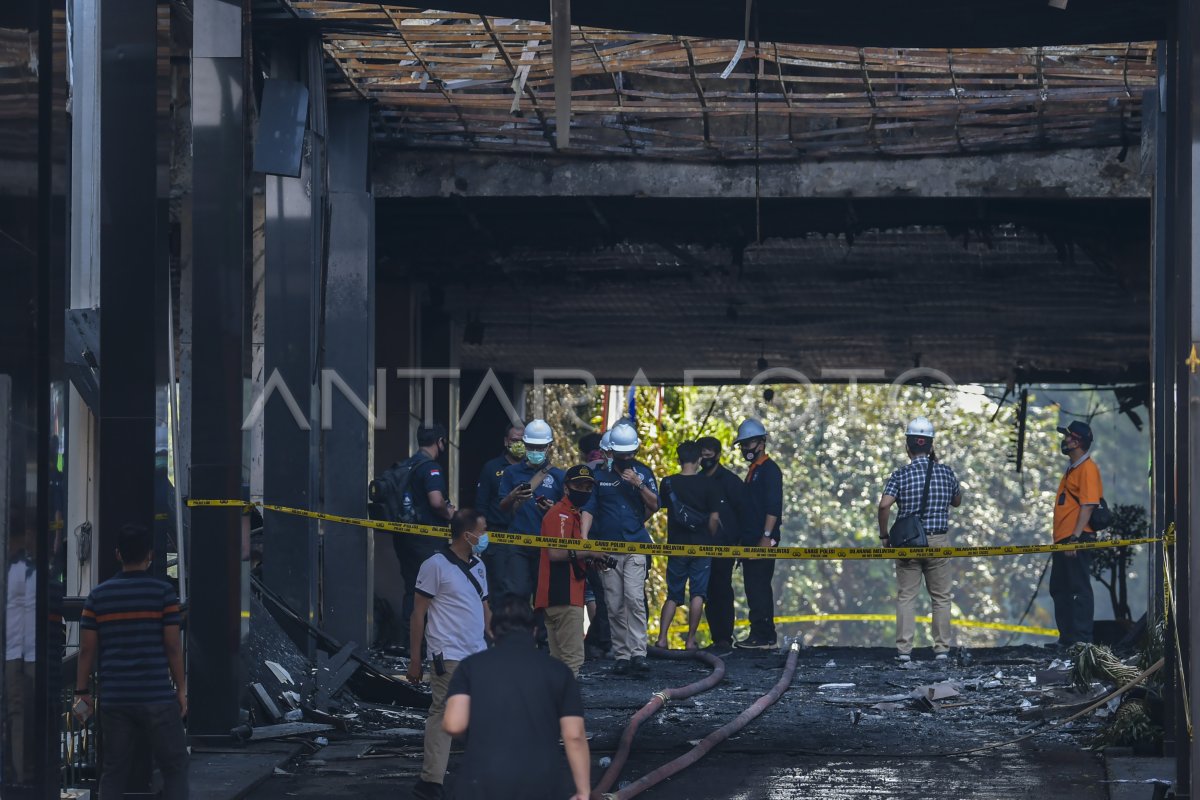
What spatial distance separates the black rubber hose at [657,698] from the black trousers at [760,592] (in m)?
0.99

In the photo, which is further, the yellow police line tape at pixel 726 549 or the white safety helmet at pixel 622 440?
the white safety helmet at pixel 622 440

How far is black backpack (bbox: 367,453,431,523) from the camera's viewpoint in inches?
584

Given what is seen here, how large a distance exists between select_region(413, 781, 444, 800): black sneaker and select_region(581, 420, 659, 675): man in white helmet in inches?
196

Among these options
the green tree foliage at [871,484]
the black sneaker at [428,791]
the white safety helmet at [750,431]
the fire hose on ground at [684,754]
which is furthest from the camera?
the green tree foliage at [871,484]

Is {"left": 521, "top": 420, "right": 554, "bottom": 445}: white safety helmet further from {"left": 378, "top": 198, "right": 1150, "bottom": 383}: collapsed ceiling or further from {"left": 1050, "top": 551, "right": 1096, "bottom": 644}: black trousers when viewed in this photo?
{"left": 1050, "top": 551, "right": 1096, "bottom": 644}: black trousers

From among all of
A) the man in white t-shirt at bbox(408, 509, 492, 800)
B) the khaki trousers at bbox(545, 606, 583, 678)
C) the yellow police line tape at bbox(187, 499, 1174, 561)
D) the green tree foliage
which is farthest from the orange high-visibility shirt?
the green tree foliage

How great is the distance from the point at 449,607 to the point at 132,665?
1925mm

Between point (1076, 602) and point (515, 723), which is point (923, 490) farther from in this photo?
point (515, 723)

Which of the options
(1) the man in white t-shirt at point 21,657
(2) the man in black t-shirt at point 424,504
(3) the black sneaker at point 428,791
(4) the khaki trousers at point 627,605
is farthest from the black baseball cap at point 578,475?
(1) the man in white t-shirt at point 21,657

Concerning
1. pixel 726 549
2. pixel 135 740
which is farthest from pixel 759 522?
pixel 135 740

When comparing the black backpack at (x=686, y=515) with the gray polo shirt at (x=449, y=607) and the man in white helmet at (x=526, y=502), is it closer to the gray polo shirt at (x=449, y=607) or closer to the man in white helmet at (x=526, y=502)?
the man in white helmet at (x=526, y=502)

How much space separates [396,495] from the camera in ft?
49.2

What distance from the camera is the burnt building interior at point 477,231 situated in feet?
26.3

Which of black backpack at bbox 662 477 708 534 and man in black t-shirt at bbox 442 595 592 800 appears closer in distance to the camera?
man in black t-shirt at bbox 442 595 592 800
